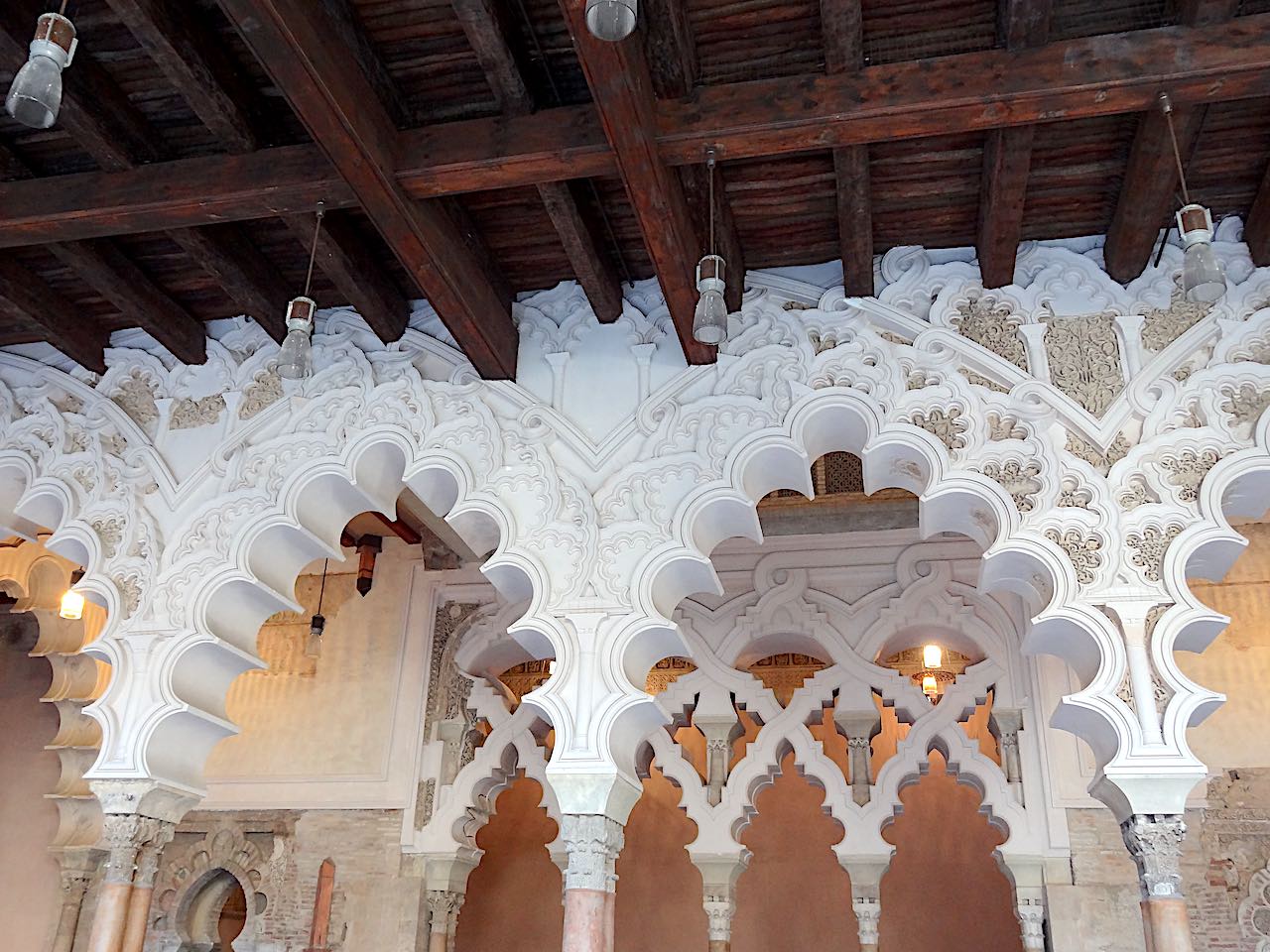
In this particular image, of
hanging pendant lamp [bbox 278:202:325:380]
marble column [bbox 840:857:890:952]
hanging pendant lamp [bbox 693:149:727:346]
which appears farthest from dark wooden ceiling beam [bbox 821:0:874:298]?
marble column [bbox 840:857:890:952]

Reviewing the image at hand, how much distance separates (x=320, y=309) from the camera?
5645mm

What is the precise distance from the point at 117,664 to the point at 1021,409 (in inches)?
161

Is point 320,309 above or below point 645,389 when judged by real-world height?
above

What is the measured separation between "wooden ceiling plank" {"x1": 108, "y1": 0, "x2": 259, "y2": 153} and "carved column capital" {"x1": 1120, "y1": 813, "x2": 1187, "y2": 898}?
4130mm

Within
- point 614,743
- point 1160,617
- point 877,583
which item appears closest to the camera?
point 1160,617

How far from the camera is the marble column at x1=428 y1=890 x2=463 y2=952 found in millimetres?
7133

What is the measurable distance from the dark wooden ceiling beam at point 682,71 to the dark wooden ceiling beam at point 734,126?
3.3 inches

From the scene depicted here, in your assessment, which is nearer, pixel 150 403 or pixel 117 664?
pixel 117 664

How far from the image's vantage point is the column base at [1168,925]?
390cm

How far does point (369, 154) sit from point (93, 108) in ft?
3.80

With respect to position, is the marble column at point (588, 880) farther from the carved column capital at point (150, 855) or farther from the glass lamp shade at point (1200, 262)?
the glass lamp shade at point (1200, 262)

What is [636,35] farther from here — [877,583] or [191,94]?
[877,583]

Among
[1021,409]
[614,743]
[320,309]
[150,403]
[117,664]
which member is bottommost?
[614,743]

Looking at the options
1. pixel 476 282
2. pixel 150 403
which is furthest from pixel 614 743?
pixel 150 403
